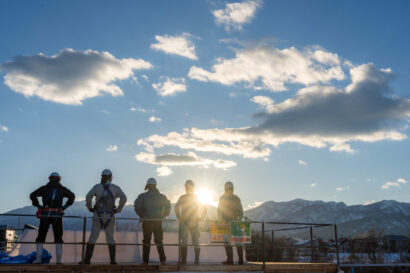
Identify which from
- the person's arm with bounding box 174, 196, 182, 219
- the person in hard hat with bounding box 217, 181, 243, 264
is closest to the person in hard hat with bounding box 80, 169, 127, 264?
the person's arm with bounding box 174, 196, 182, 219

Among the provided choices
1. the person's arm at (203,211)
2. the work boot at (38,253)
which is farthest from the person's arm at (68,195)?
the person's arm at (203,211)

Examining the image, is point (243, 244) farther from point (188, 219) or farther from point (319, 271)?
point (319, 271)

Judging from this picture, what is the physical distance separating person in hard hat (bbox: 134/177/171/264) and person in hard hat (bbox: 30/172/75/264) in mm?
1781

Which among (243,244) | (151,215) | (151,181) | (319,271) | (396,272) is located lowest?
(396,272)

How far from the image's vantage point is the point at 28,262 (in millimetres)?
10273

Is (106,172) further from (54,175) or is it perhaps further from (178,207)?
(178,207)

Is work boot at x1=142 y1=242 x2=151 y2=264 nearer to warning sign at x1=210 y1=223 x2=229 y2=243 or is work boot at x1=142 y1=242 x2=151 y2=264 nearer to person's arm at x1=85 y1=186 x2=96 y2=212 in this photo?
person's arm at x1=85 y1=186 x2=96 y2=212

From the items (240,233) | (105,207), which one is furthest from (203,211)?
(105,207)

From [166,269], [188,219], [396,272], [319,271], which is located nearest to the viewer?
[166,269]

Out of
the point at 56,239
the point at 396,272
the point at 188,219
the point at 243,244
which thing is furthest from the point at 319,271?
the point at 396,272

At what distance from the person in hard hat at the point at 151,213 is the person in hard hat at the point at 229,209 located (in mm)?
1732

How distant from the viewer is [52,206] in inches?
408

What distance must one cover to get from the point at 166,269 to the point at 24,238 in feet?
14.6

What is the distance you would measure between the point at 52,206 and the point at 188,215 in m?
3.47
